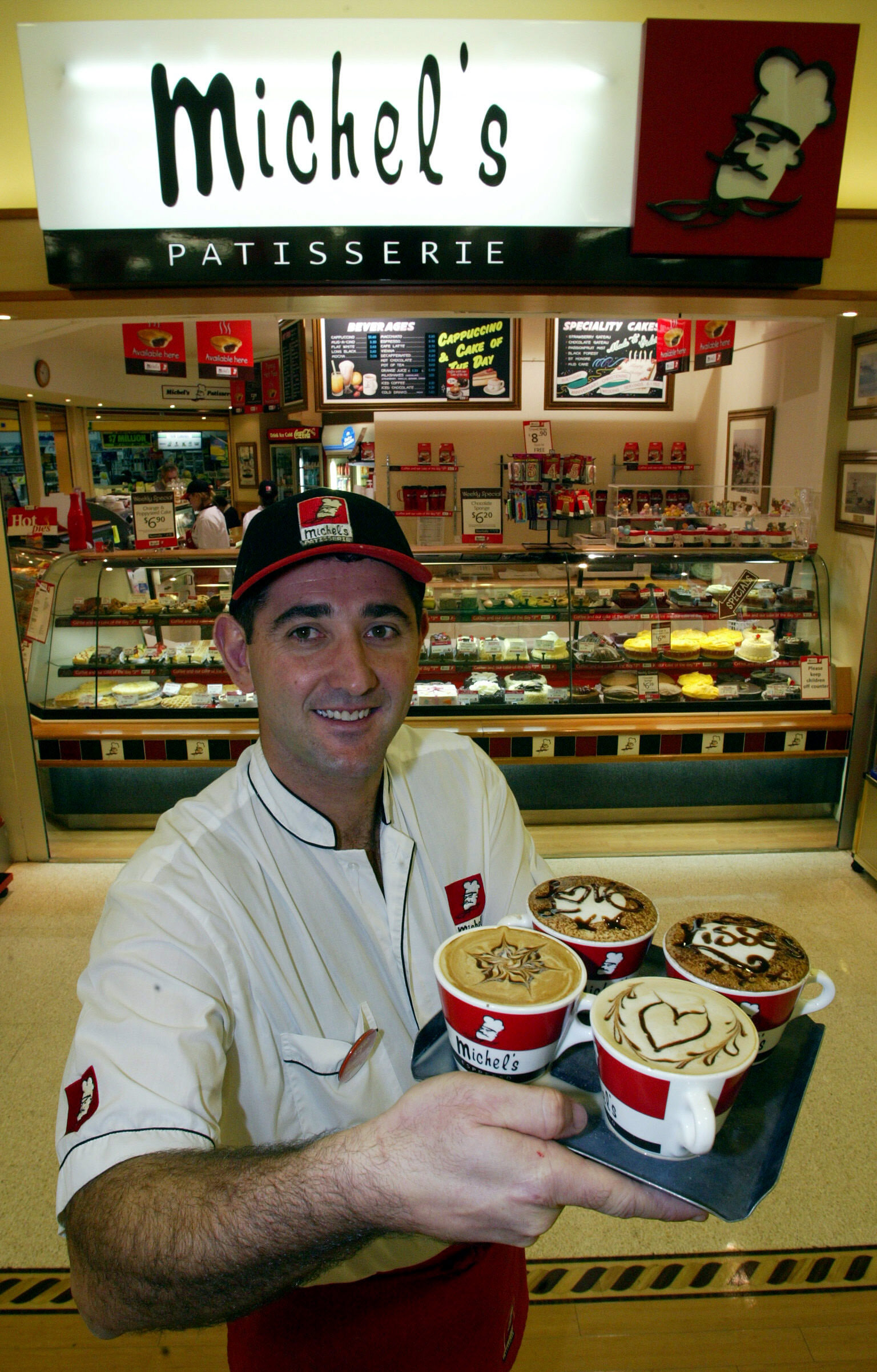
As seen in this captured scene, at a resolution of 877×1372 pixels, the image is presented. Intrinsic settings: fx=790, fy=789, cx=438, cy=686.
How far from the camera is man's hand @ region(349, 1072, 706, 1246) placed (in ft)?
2.48

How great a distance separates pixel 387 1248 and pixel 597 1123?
526 mm

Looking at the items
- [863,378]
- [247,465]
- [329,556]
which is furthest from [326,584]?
[247,465]

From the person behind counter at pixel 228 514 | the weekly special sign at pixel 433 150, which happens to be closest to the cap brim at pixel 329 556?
the weekly special sign at pixel 433 150

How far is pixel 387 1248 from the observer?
1.21 m

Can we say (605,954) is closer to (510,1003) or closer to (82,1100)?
(510,1003)

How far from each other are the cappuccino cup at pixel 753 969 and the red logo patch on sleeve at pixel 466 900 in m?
0.45

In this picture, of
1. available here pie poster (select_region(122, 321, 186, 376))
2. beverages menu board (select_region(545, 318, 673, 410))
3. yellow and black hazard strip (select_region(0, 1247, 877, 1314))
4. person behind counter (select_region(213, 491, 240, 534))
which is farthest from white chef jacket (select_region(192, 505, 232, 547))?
yellow and black hazard strip (select_region(0, 1247, 877, 1314))

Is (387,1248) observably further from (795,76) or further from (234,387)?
(234,387)

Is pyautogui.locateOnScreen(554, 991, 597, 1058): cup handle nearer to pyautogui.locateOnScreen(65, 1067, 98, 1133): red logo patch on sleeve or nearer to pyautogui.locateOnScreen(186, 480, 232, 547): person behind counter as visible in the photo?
pyautogui.locateOnScreen(65, 1067, 98, 1133): red logo patch on sleeve

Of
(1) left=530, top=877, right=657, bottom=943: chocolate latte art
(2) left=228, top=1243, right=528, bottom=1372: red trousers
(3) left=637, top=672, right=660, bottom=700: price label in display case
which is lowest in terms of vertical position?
(2) left=228, top=1243, right=528, bottom=1372: red trousers

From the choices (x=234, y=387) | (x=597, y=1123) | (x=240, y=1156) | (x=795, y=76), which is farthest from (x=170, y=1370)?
(x=234, y=387)

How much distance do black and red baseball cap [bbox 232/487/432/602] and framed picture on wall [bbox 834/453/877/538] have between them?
346 centimetres

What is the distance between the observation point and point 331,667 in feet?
4.17

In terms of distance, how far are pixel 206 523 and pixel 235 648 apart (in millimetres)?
8645
